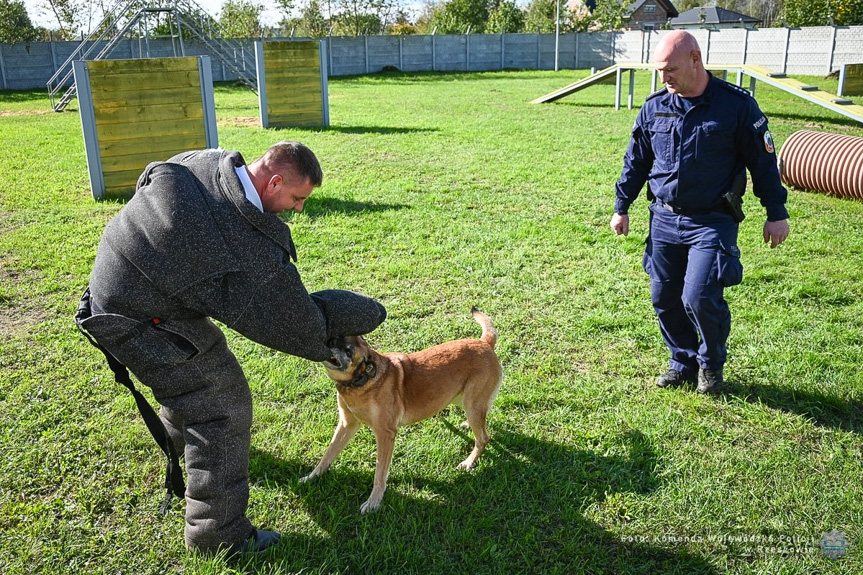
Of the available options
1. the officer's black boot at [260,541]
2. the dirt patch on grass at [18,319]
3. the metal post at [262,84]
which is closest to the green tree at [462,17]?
the metal post at [262,84]

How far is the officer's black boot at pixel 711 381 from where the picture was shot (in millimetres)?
4355

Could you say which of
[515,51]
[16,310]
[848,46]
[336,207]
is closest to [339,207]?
[336,207]

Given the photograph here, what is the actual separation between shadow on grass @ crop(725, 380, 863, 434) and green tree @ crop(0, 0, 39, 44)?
1331 inches

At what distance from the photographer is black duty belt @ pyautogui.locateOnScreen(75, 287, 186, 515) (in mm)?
3008

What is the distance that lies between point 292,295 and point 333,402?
1807 millimetres

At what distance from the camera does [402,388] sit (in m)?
3.46

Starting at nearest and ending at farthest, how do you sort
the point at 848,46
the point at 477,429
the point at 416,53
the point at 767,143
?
the point at 477,429
the point at 767,143
the point at 848,46
the point at 416,53

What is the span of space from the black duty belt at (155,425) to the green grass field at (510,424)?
0.55 ft

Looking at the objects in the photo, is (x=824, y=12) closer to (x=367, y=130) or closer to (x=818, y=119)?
(x=818, y=119)

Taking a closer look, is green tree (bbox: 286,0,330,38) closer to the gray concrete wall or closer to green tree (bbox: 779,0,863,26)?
the gray concrete wall

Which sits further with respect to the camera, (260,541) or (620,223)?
(620,223)

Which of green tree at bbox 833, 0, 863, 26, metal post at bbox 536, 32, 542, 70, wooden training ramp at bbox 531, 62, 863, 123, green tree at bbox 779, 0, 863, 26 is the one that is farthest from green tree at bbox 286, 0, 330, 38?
green tree at bbox 833, 0, 863, 26

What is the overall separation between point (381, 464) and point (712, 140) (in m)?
2.81

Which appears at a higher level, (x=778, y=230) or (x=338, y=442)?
(x=778, y=230)
